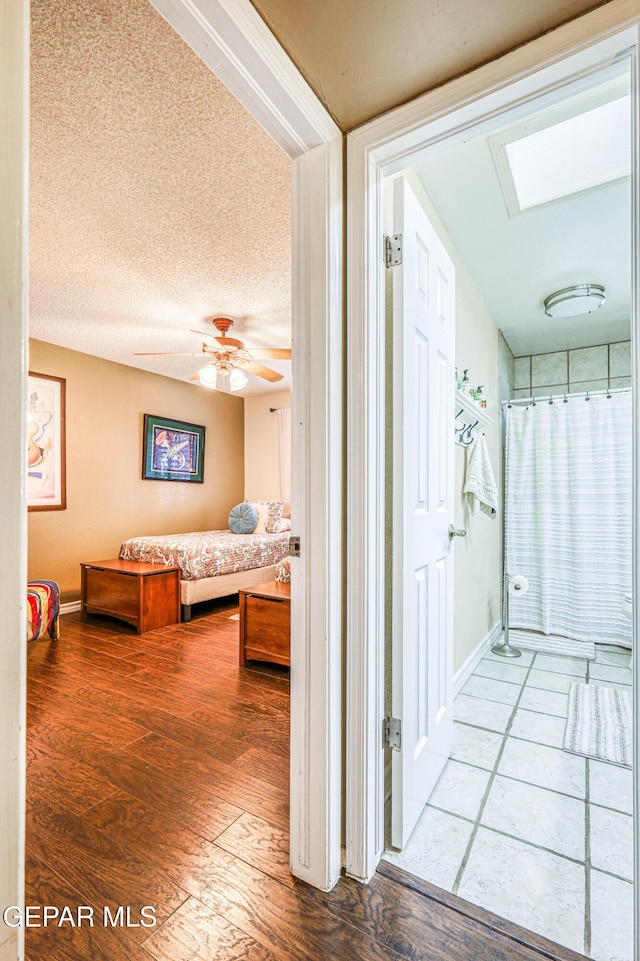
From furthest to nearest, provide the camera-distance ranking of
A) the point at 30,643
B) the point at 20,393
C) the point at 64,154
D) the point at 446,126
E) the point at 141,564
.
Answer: the point at 141,564 → the point at 30,643 → the point at 64,154 → the point at 446,126 → the point at 20,393

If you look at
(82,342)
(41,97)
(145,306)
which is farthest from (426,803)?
(82,342)

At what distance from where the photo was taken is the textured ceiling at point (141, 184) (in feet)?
4.51

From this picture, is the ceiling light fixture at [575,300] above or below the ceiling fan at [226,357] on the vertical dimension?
above

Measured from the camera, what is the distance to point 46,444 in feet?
12.9

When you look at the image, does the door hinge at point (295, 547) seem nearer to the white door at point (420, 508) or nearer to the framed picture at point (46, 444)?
the white door at point (420, 508)

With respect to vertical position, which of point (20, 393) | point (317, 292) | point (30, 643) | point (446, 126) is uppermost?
point (446, 126)

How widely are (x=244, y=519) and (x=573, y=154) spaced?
4.23 m

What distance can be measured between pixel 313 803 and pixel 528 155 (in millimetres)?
2481

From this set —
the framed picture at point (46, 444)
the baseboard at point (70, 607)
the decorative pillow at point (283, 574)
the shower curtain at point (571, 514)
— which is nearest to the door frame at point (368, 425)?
the decorative pillow at point (283, 574)

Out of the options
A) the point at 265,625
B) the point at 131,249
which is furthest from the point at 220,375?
the point at 265,625

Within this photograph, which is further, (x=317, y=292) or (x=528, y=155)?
(x=528, y=155)

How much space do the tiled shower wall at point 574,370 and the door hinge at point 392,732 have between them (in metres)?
3.58

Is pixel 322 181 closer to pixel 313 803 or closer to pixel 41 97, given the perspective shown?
pixel 41 97

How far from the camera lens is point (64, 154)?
5.90 ft
